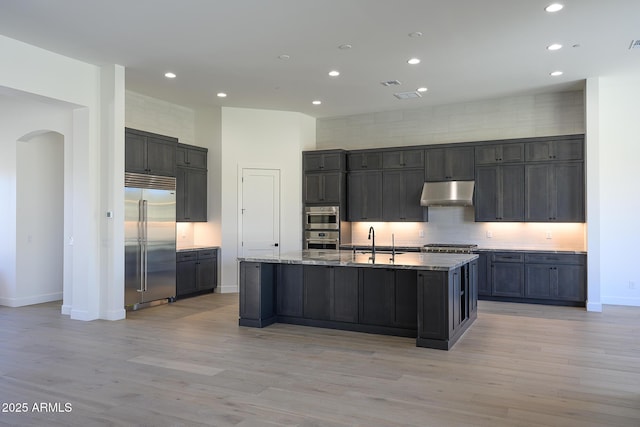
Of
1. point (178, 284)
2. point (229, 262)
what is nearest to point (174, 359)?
point (178, 284)

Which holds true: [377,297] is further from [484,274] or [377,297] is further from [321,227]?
[321,227]

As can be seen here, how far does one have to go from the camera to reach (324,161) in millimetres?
9359

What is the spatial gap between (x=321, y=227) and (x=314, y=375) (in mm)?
5203

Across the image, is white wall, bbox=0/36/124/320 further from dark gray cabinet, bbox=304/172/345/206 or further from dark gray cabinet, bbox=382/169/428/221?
dark gray cabinet, bbox=382/169/428/221

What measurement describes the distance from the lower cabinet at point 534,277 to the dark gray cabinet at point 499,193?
723 millimetres

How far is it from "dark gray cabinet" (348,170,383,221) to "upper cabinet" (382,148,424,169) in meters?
0.27

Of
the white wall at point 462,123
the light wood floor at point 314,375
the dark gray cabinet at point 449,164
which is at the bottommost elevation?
the light wood floor at point 314,375

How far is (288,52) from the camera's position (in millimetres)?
6109

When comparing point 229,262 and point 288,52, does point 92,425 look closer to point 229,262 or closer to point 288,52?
point 288,52

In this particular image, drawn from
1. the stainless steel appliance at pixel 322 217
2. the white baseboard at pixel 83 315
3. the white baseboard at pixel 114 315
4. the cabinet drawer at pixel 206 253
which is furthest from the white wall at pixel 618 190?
the white baseboard at pixel 83 315

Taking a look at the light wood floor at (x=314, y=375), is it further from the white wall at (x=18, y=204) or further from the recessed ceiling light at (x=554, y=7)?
the recessed ceiling light at (x=554, y=7)

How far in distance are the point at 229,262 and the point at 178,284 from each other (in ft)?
3.80

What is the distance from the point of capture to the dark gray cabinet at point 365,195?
363 inches

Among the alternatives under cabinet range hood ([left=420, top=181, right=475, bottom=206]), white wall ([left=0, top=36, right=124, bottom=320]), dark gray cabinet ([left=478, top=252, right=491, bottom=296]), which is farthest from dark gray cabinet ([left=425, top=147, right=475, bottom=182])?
white wall ([left=0, top=36, right=124, bottom=320])
